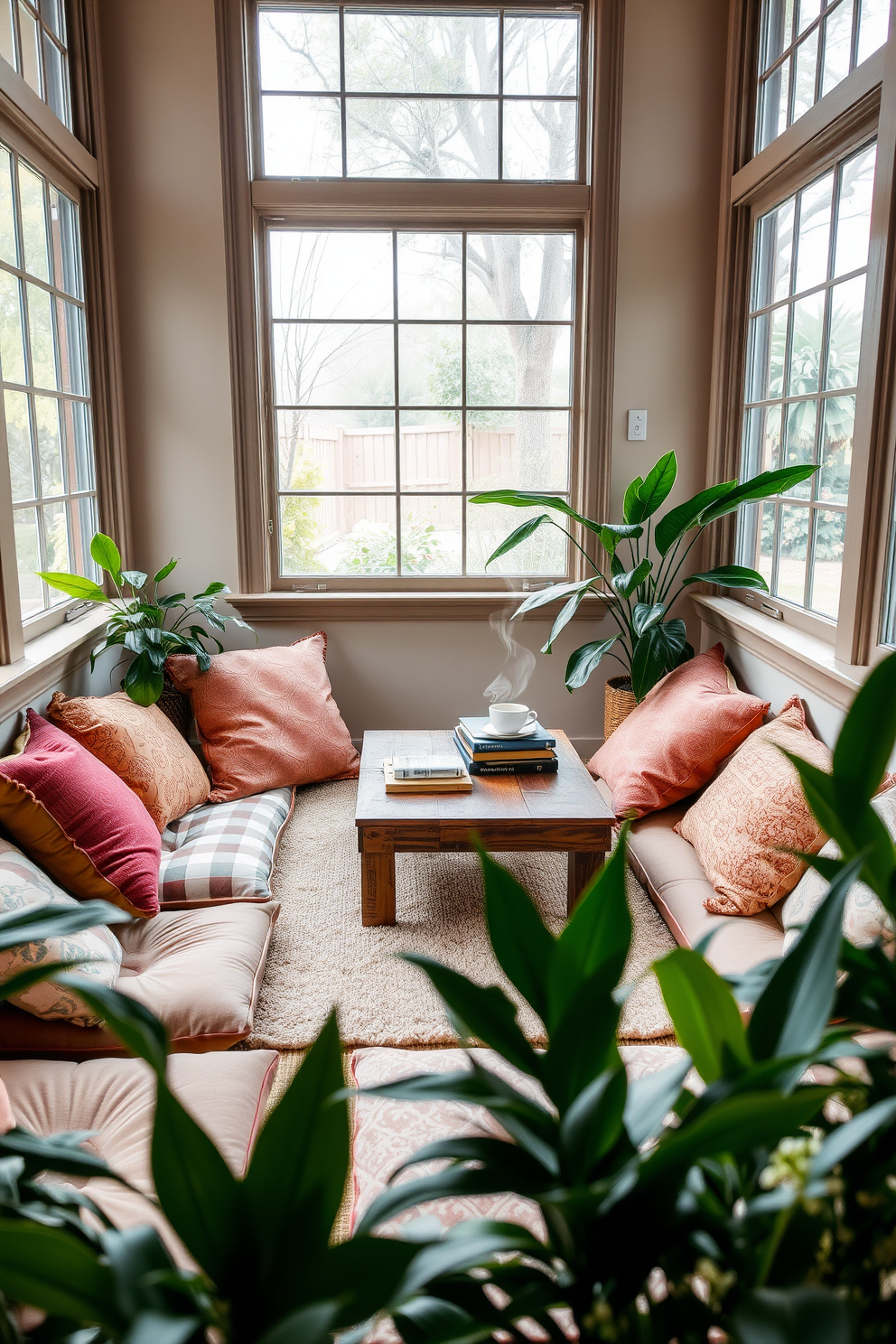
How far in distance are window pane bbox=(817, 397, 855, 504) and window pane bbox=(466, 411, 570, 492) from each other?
3.73 feet

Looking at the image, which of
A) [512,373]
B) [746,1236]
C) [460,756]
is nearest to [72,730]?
[460,756]

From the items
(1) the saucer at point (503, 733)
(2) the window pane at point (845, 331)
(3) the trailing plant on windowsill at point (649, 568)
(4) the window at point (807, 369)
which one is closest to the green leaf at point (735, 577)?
(3) the trailing plant on windowsill at point (649, 568)

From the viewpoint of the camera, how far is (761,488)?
2.90 meters

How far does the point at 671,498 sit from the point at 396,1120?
2.74 meters

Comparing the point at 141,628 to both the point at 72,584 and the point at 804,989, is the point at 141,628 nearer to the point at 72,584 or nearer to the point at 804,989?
the point at 72,584

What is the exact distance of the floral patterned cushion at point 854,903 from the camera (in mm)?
1708

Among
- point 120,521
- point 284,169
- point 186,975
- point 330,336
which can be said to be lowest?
point 186,975

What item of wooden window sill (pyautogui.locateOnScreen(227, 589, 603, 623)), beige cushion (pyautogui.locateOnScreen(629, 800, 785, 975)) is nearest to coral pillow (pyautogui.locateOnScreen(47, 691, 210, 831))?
wooden window sill (pyautogui.locateOnScreen(227, 589, 603, 623))

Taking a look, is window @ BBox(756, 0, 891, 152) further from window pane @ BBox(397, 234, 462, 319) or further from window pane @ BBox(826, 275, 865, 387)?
window pane @ BBox(397, 234, 462, 319)

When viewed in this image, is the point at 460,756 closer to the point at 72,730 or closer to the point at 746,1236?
the point at 72,730

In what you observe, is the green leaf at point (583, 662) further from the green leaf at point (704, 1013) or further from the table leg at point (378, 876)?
the green leaf at point (704, 1013)

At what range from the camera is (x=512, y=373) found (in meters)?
3.68

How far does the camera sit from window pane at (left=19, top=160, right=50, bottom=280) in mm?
2777

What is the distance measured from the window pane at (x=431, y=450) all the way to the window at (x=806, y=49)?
55.2 inches
